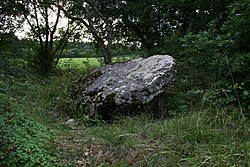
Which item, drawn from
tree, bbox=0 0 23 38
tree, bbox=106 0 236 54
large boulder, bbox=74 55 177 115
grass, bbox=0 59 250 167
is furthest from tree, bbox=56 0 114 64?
grass, bbox=0 59 250 167

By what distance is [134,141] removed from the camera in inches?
139

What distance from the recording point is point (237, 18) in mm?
4062

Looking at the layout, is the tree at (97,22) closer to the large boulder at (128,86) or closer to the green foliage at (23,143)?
the large boulder at (128,86)

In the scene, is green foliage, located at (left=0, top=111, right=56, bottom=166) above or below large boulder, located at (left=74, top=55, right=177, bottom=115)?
below

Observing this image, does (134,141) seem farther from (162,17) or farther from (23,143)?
(162,17)

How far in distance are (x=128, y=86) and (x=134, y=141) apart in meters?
1.59

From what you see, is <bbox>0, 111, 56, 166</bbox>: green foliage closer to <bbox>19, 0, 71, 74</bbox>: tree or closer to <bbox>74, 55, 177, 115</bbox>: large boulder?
<bbox>74, 55, 177, 115</bbox>: large boulder

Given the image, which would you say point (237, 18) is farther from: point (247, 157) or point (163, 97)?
point (247, 157)

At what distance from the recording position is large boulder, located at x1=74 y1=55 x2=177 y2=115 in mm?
4801

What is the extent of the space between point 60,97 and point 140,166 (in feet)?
10.6

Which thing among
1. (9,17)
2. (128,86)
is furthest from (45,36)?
(128,86)

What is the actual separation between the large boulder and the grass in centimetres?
35

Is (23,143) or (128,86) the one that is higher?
(128,86)

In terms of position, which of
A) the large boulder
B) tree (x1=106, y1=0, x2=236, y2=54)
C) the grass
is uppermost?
tree (x1=106, y1=0, x2=236, y2=54)
